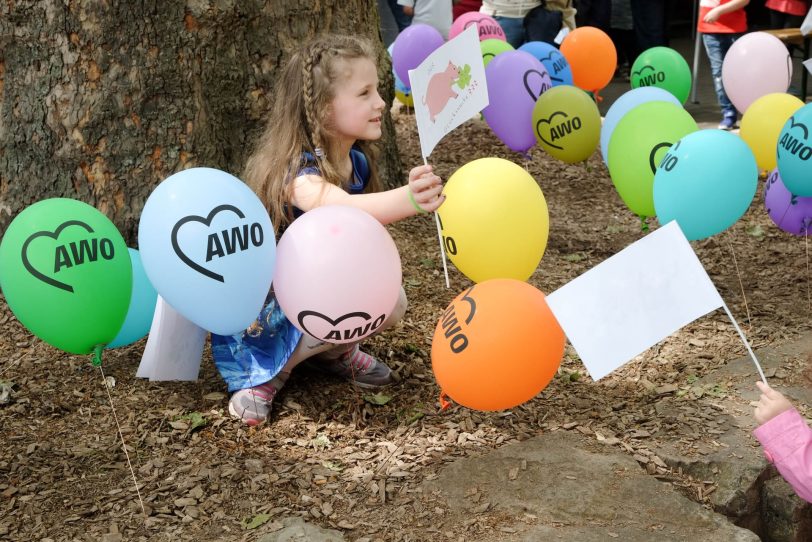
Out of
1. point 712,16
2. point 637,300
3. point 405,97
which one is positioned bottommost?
point 405,97

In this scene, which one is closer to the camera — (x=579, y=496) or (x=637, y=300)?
(x=637, y=300)

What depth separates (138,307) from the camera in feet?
9.55

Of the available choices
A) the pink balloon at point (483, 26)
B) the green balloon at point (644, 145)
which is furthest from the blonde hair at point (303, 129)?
the pink balloon at point (483, 26)

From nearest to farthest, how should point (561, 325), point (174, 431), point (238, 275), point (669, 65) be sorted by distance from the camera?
point (561, 325)
point (238, 275)
point (174, 431)
point (669, 65)

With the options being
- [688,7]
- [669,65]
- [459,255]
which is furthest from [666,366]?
[688,7]

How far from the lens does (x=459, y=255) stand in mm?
2893

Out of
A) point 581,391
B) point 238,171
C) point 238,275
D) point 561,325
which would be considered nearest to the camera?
point 561,325

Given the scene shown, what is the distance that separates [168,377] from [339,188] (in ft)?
2.79

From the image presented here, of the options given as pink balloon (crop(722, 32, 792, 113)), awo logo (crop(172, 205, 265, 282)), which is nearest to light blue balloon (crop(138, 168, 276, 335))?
awo logo (crop(172, 205, 265, 282))

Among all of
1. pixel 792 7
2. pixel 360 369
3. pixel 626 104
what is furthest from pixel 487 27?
pixel 360 369

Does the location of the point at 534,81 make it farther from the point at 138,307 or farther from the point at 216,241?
the point at 216,241

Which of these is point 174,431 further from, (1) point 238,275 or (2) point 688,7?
(2) point 688,7

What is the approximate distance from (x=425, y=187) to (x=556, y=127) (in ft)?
6.09

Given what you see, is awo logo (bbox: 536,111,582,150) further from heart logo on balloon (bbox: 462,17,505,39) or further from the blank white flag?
the blank white flag
